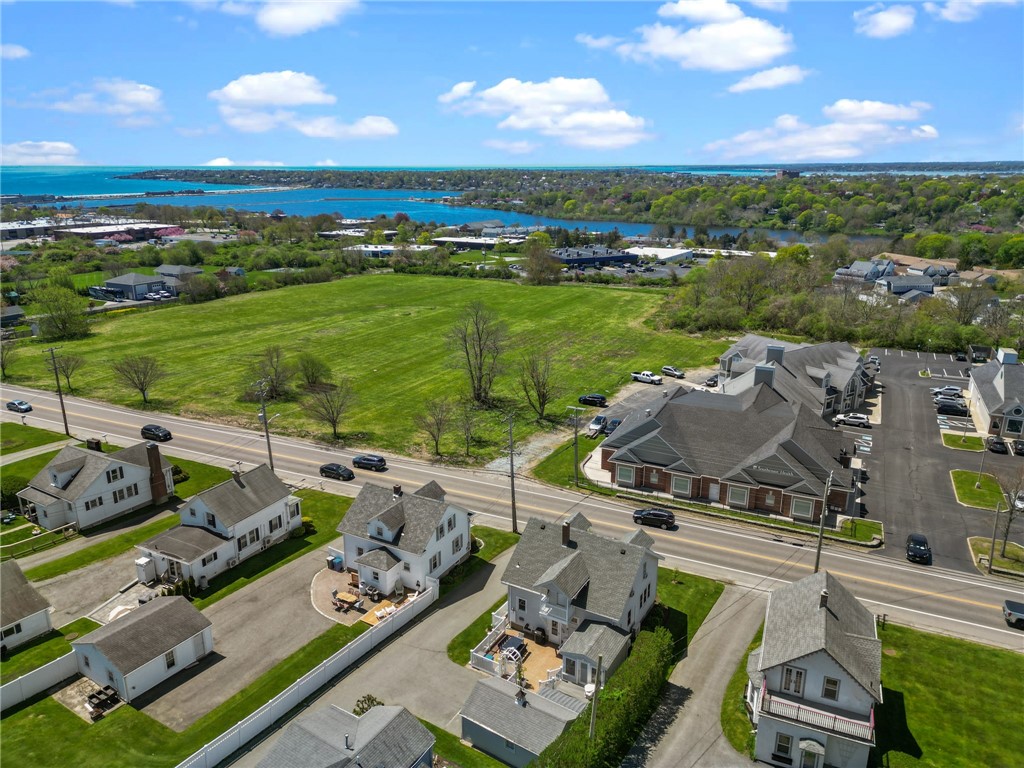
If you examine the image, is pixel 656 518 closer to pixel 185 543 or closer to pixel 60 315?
pixel 185 543

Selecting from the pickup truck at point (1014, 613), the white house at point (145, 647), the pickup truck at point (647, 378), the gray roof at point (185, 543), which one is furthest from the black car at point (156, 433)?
the pickup truck at point (1014, 613)

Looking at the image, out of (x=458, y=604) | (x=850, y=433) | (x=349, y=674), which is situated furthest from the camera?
(x=850, y=433)

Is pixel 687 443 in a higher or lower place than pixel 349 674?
higher

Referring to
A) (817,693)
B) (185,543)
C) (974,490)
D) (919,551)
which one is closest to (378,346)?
(185,543)

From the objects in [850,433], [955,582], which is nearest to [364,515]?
[955,582]

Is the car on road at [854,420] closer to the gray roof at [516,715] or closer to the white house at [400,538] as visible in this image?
the white house at [400,538]

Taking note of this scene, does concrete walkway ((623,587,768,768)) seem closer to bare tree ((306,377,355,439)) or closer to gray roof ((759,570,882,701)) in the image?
gray roof ((759,570,882,701))

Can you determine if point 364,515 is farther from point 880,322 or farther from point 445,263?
point 445,263

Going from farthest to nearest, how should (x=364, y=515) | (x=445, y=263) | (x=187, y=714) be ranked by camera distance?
(x=445, y=263) < (x=364, y=515) < (x=187, y=714)
